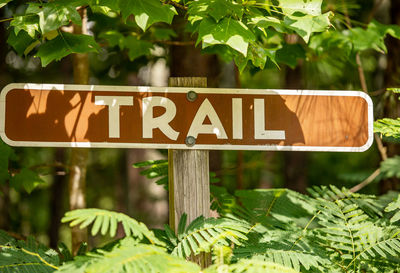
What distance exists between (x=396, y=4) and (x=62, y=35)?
A: 107 inches

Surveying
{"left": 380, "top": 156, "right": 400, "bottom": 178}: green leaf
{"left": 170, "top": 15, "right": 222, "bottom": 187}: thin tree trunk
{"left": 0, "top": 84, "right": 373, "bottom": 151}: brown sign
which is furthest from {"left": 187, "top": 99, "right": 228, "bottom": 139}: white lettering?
{"left": 380, "top": 156, "right": 400, "bottom": 178}: green leaf

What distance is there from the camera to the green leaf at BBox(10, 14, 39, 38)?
141 centimetres

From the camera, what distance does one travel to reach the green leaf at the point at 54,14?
138cm

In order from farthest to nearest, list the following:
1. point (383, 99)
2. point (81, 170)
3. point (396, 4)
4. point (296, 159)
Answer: point (296, 159) < point (396, 4) < point (383, 99) < point (81, 170)

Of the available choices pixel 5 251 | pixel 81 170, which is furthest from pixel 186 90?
pixel 81 170

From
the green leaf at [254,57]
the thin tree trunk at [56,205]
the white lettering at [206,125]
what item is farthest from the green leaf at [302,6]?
the thin tree trunk at [56,205]

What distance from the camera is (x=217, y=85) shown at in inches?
140

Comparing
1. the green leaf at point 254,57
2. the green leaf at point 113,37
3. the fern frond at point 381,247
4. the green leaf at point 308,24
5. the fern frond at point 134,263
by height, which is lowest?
the fern frond at point 381,247

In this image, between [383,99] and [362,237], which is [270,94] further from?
[383,99]

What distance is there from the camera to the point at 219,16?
53.3 inches

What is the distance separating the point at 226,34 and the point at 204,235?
66 cm

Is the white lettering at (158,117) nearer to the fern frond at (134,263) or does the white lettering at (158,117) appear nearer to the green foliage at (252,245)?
the green foliage at (252,245)

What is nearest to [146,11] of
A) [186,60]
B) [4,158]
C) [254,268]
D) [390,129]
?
[254,268]

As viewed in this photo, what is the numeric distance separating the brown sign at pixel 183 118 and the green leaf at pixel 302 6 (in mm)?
307
